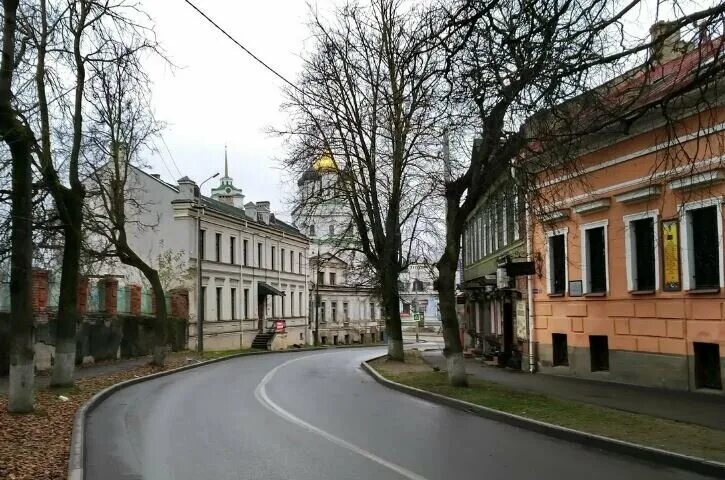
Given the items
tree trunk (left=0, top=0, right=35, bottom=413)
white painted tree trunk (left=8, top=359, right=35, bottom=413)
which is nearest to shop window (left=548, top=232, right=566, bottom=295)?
tree trunk (left=0, top=0, right=35, bottom=413)

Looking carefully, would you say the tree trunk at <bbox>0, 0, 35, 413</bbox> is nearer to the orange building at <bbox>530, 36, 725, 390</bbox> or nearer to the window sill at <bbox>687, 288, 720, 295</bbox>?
the orange building at <bbox>530, 36, 725, 390</bbox>

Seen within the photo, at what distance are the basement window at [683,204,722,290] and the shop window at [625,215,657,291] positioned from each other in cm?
129

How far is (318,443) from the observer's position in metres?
10.1

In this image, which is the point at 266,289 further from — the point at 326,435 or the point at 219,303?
the point at 326,435

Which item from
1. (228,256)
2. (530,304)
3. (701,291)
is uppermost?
(228,256)

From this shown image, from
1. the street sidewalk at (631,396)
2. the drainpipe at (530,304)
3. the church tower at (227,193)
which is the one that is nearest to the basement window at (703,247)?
the street sidewalk at (631,396)

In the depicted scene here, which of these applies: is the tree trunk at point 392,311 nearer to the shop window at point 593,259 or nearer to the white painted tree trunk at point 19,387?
the shop window at point 593,259

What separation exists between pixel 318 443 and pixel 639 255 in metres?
10.9

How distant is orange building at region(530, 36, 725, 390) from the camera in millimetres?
14812

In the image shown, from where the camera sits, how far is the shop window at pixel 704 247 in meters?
14.9

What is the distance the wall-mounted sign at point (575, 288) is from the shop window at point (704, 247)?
4275mm

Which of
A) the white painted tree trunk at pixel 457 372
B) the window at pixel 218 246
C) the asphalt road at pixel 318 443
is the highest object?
the window at pixel 218 246

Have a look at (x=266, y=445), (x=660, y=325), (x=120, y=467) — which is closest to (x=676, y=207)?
(x=660, y=325)

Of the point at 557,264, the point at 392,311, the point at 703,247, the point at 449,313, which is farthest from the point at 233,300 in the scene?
the point at 703,247
